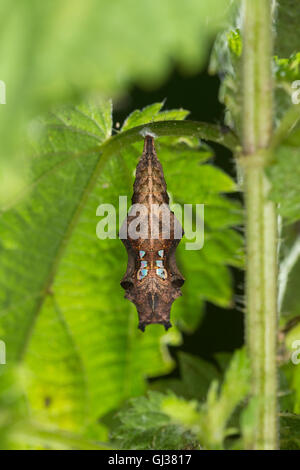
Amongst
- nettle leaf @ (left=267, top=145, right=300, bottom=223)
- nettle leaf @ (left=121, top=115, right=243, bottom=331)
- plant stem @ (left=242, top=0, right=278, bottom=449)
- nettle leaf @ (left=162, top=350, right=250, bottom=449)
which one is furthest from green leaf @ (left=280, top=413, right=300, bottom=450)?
nettle leaf @ (left=267, top=145, right=300, bottom=223)

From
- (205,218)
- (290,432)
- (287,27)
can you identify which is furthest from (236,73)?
(290,432)

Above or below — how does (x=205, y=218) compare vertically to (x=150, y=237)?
above

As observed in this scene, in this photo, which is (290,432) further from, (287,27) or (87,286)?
(287,27)

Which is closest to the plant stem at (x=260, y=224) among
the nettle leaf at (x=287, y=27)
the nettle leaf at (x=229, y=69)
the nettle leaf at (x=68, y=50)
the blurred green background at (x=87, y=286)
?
the blurred green background at (x=87, y=286)

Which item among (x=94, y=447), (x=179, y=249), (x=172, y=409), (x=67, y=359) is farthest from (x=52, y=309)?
(x=172, y=409)

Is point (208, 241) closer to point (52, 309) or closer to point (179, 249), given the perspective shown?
point (179, 249)

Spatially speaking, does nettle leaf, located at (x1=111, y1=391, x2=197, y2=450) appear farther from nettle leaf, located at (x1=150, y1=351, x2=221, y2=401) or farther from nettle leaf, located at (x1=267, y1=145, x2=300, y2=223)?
nettle leaf, located at (x1=267, y1=145, x2=300, y2=223)

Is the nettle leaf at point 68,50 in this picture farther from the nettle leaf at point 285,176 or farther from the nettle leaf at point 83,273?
the nettle leaf at point 83,273
